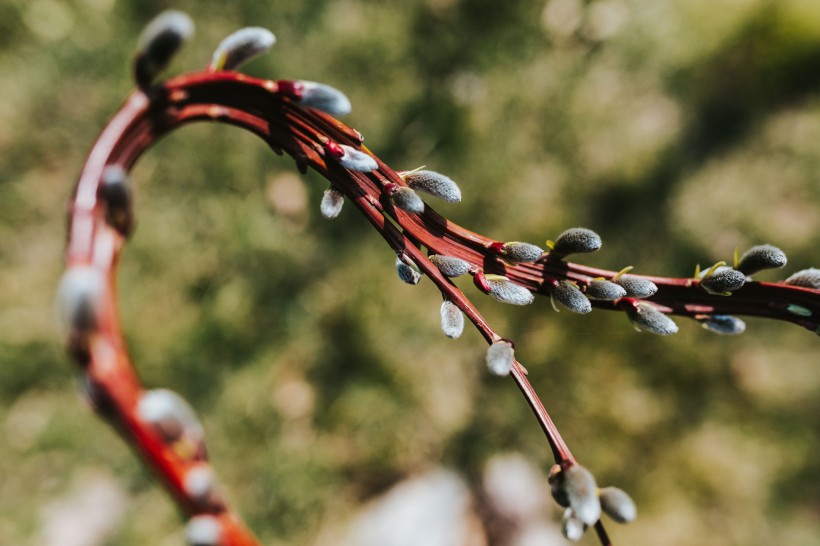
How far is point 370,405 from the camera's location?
189 centimetres

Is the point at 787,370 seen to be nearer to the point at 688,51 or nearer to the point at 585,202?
the point at 585,202

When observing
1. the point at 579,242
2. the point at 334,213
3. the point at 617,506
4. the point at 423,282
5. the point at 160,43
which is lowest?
the point at 617,506

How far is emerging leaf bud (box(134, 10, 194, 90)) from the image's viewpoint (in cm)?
43

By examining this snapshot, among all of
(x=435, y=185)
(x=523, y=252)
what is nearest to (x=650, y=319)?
(x=523, y=252)

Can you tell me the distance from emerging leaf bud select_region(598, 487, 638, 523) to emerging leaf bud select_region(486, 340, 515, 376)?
0.45 ft

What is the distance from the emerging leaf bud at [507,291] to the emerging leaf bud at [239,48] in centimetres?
29

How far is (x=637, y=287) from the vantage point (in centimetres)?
51

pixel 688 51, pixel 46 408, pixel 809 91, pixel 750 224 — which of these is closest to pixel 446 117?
pixel 688 51

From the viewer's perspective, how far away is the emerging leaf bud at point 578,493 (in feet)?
1.47

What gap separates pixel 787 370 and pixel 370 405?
1.56 metres

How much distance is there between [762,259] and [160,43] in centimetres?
55

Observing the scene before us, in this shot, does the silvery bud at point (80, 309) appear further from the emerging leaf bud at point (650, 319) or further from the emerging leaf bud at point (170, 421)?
the emerging leaf bud at point (650, 319)

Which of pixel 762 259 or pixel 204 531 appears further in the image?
pixel 762 259

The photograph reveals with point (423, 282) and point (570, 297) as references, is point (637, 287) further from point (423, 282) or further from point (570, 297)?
point (423, 282)
